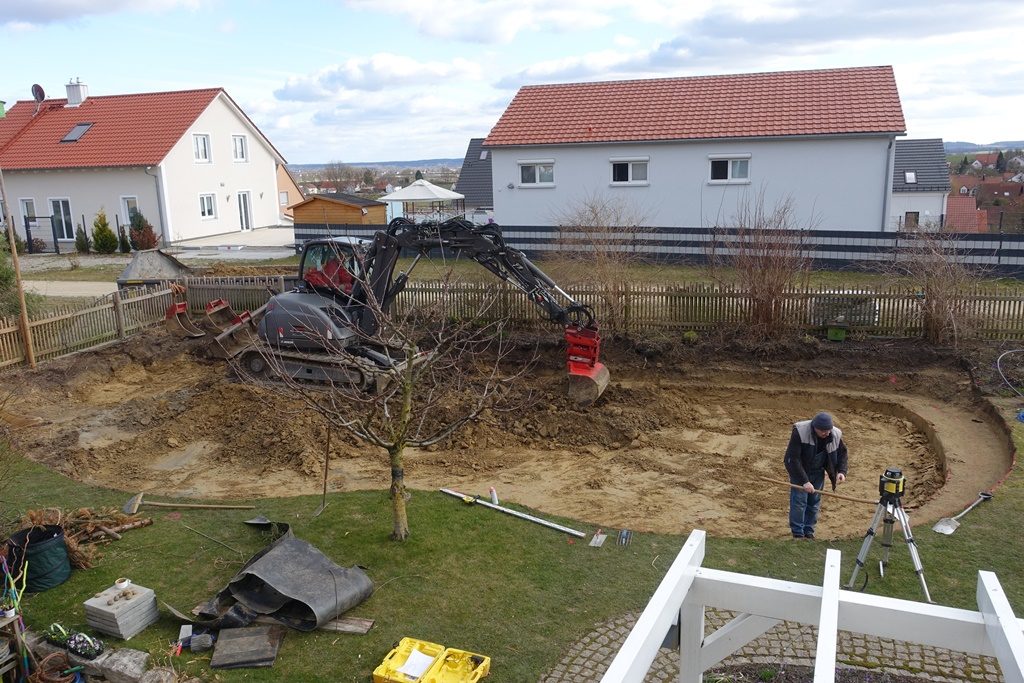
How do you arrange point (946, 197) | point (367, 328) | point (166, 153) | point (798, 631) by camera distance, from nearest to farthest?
1. point (798, 631)
2. point (367, 328)
3. point (166, 153)
4. point (946, 197)

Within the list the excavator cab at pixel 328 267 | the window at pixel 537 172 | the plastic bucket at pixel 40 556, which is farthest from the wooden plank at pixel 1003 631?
the window at pixel 537 172

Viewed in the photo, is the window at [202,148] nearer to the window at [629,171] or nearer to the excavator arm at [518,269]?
the window at [629,171]

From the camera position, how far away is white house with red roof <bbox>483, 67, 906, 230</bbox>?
81.7 ft

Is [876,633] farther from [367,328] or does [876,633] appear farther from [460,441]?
[367,328]

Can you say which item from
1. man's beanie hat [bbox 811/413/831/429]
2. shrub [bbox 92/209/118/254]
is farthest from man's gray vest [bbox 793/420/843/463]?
shrub [bbox 92/209/118/254]

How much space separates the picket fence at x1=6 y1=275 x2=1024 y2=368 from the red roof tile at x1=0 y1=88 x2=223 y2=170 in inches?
673

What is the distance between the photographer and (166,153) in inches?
1296

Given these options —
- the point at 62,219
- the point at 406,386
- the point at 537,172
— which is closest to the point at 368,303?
the point at 406,386

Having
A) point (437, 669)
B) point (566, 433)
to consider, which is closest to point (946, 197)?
point (566, 433)

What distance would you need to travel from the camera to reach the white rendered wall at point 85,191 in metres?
33.5

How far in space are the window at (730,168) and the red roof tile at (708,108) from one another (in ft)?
2.39

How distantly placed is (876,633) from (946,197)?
42598 mm

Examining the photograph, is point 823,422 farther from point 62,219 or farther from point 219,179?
point 62,219

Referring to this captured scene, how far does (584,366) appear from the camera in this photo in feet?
47.2
